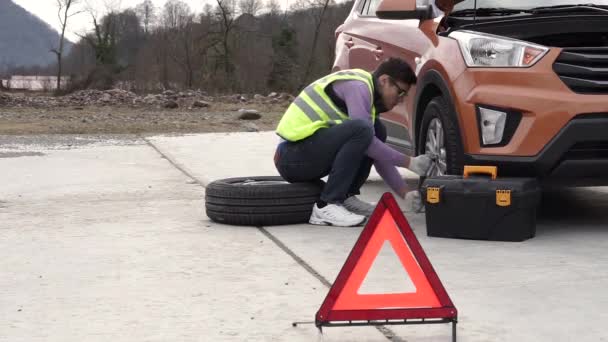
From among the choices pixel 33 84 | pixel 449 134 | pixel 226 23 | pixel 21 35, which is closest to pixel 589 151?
pixel 449 134

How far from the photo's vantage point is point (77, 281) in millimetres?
5055

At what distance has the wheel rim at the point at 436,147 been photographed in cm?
666

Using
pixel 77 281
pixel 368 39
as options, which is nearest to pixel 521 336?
pixel 77 281

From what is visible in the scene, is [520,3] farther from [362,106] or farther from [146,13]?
[146,13]

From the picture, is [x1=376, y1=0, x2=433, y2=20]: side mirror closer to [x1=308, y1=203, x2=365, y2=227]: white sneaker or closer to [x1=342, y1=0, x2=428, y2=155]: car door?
[x1=342, y1=0, x2=428, y2=155]: car door

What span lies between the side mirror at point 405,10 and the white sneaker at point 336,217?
1.47 m

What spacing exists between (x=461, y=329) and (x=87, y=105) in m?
22.0

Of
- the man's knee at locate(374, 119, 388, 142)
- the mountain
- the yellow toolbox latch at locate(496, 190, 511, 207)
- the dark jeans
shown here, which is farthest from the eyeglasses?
the mountain

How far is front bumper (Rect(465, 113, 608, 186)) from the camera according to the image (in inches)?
231

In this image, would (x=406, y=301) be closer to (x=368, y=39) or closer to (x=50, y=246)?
(x=50, y=246)

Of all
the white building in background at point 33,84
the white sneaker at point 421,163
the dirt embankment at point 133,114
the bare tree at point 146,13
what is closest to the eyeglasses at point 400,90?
the white sneaker at point 421,163

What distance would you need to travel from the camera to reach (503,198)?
5910 mm

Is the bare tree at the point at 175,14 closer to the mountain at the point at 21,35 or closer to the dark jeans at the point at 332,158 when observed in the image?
the dark jeans at the point at 332,158

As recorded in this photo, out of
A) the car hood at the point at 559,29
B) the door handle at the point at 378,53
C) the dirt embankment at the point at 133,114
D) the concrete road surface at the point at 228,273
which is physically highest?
the car hood at the point at 559,29
